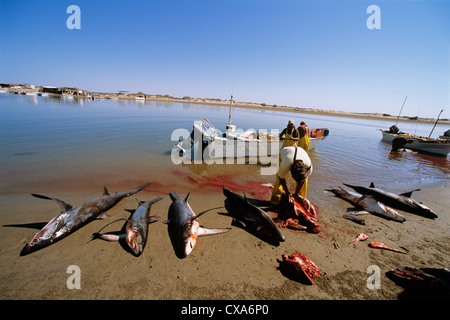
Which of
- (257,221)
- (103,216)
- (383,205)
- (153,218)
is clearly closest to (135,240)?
(153,218)

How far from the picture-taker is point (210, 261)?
149 inches

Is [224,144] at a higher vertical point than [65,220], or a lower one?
higher

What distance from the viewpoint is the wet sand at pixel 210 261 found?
312 centimetres

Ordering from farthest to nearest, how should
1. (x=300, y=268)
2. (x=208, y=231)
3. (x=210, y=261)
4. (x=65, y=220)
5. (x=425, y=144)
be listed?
(x=425, y=144)
(x=208, y=231)
(x=65, y=220)
(x=210, y=261)
(x=300, y=268)

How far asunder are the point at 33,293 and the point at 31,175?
24.7 ft

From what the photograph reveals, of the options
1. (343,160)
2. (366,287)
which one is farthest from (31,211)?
(343,160)

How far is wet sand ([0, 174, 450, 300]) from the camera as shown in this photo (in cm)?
312

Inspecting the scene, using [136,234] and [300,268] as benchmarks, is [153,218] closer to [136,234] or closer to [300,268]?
[136,234]

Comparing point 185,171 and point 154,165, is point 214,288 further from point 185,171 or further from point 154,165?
point 154,165

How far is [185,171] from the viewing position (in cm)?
992

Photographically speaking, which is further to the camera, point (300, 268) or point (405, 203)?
point (405, 203)

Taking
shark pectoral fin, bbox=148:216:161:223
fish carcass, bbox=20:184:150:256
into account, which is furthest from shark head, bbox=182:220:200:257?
fish carcass, bbox=20:184:150:256

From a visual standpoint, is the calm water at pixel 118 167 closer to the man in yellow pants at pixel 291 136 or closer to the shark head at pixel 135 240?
the shark head at pixel 135 240
